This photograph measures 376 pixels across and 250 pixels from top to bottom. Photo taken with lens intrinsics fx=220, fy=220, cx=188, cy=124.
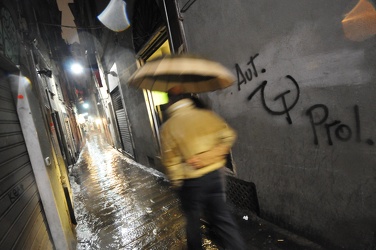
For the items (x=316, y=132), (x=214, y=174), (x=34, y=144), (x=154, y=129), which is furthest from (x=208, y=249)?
(x=154, y=129)

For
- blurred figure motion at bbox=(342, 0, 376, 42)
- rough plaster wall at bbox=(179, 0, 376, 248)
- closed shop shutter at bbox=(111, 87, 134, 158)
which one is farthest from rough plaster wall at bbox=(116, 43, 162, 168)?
blurred figure motion at bbox=(342, 0, 376, 42)

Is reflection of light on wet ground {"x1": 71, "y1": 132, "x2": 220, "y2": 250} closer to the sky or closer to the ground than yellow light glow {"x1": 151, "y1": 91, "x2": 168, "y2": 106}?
closer to the ground

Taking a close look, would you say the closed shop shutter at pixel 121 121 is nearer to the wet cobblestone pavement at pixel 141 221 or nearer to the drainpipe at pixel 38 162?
the wet cobblestone pavement at pixel 141 221

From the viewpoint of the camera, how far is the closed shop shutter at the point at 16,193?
90.1 inches

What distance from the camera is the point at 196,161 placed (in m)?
2.23

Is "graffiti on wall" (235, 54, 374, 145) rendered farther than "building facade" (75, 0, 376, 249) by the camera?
Yes

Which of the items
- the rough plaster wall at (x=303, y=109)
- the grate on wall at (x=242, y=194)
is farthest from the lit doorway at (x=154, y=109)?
the rough plaster wall at (x=303, y=109)

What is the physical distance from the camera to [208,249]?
328cm

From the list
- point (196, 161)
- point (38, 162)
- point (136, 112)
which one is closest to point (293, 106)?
point (196, 161)

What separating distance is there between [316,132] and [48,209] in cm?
408

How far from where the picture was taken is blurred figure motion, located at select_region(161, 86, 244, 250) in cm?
221

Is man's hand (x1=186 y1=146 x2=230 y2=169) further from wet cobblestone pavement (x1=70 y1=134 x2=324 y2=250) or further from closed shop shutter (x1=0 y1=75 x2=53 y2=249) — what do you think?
closed shop shutter (x1=0 y1=75 x2=53 y2=249)

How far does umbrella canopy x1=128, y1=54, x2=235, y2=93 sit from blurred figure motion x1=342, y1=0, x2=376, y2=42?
1.24 m

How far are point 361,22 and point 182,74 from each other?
5.90ft
